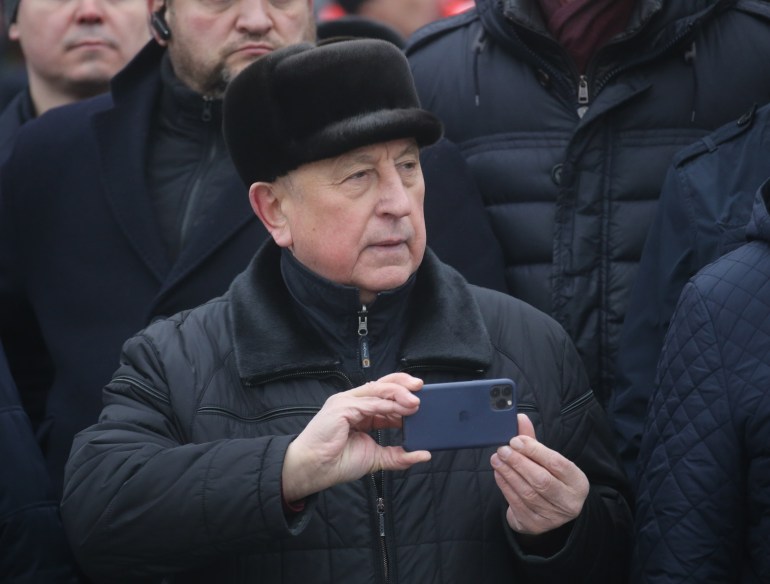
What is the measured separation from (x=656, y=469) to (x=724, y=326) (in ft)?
1.04

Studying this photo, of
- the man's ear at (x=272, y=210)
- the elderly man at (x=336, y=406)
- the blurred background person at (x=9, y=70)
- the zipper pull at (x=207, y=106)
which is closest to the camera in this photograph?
the elderly man at (x=336, y=406)

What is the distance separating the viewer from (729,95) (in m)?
4.12

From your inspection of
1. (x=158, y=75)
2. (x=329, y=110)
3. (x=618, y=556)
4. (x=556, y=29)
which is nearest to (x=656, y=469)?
(x=618, y=556)

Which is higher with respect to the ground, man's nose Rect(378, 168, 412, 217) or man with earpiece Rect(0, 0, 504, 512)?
man's nose Rect(378, 168, 412, 217)

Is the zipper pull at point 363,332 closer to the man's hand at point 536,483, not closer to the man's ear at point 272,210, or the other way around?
the man's ear at point 272,210

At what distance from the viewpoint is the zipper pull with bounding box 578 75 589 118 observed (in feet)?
13.7

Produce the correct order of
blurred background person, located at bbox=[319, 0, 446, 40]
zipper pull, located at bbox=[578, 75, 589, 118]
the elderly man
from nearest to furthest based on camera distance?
the elderly man < zipper pull, located at bbox=[578, 75, 589, 118] < blurred background person, located at bbox=[319, 0, 446, 40]

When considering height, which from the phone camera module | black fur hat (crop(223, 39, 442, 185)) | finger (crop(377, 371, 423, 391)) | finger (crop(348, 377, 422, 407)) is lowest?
the phone camera module

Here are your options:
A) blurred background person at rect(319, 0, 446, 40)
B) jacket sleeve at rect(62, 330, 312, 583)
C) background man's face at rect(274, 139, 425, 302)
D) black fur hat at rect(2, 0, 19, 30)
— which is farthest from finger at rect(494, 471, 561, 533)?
blurred background person at rect(319, 0, 446, 40)

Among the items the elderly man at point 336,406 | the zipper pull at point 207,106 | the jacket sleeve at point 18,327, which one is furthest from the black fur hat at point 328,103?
the jacket sleeve at point 18,327

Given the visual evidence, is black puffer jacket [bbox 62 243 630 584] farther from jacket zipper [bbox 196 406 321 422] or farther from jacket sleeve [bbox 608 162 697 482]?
jacket sleeve [bbox 608 162 697 482]

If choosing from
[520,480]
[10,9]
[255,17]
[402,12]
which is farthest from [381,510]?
[402,12]

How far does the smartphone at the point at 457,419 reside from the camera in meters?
3.06

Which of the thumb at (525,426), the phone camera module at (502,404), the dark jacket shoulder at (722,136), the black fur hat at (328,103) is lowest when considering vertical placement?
the thumb at (525,426)
